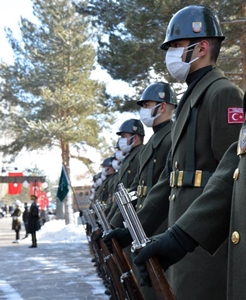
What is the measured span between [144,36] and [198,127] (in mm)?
10513

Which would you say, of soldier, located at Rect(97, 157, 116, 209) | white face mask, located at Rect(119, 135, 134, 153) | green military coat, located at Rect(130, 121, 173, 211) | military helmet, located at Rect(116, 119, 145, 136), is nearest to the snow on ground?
soldier, located at Rect(97, 157, 116, 209)

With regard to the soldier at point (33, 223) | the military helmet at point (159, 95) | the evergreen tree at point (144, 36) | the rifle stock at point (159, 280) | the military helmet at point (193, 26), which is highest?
the evergreen tree at point (144, 36)

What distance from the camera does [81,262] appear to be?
13953mm

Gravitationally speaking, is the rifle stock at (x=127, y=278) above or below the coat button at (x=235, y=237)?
below

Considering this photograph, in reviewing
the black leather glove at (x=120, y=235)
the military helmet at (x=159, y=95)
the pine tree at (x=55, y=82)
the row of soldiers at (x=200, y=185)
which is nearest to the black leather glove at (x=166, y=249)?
the row of soldiers at (x=200, y=185)

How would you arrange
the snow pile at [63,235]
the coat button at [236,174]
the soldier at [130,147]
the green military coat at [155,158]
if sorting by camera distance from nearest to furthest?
the coat button at [236,174], the green military coat at [155,158], the soldier at [130,147], the snow pile at [63,235]

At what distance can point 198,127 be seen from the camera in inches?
132

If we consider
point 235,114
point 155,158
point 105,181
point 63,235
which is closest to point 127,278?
point 155,158

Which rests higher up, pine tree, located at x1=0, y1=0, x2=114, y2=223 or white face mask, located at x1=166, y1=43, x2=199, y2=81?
pine tree, located at x1=0, y1=0, x2=114, y2=223

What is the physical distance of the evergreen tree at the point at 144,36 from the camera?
12508 millimetres

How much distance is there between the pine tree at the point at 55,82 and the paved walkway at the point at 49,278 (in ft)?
51.1

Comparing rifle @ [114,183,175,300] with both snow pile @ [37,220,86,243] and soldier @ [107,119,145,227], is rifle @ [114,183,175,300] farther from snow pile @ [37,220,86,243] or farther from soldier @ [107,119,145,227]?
snow pile @ [37,220,86,243]

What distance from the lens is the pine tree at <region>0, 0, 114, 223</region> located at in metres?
31.4

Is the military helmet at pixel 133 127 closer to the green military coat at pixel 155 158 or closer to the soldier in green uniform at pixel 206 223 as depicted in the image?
the green military coat at pixel 155 158
